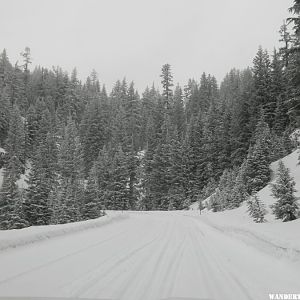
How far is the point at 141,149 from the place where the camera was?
306 ft

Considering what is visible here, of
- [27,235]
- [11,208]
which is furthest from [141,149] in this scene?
[27,235]

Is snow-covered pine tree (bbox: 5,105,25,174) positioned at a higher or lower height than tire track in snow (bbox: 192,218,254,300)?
higher

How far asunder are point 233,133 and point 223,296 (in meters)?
53.8

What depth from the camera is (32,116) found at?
76.8 metres

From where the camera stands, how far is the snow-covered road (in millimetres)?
6000

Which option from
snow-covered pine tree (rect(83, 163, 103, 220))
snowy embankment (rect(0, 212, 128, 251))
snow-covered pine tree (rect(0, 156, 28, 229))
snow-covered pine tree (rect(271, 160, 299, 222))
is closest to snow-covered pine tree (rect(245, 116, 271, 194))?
snow-covered pine tree (rect(271, 160, 299, 222))

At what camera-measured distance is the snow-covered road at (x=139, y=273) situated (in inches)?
236

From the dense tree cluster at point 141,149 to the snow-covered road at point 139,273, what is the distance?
21.0 meters

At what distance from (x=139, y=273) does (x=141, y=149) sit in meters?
86.1

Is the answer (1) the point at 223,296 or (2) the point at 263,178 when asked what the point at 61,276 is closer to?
(1) the point at 223,296

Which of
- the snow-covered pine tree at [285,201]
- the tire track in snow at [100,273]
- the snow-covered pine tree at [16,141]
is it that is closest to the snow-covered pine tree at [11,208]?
the snow-covered pine tree at [285,201]

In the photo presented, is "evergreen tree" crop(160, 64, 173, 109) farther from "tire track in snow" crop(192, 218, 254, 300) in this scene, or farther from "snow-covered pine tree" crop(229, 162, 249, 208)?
"tire track in snow" crop(192, 218, 254, 300)

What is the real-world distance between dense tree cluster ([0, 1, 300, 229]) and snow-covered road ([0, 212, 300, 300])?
69.0ft

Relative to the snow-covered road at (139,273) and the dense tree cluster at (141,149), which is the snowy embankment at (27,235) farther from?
the dense tree cluster at (141,149)
